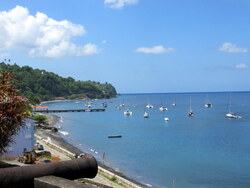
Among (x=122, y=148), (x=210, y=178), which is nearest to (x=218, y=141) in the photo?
(x=122, y=148)

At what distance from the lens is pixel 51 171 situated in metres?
5.19

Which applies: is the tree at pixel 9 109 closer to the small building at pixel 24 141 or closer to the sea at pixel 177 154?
the small building at pixel 24 141

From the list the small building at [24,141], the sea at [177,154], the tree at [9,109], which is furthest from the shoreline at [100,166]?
the tree at [9,109]

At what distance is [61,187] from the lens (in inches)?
176

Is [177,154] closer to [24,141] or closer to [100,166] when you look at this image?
[100,166]

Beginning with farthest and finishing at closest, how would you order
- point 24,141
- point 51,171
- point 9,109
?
point 24,141 < point 9,109 < point 51,171

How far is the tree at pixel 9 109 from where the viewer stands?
23.4 ft

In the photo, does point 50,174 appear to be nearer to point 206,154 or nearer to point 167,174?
point 167,174

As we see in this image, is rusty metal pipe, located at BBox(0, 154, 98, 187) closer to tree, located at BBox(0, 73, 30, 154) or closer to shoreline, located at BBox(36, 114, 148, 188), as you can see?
tree, located at BBox(0, 73, 30, 154)

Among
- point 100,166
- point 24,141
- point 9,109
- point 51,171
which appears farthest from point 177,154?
point 51,171

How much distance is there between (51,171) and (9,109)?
2.53 m

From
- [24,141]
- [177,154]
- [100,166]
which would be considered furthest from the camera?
[177,154]

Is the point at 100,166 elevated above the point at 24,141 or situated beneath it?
situated beneath

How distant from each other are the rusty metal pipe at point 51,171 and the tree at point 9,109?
7.73 ft
